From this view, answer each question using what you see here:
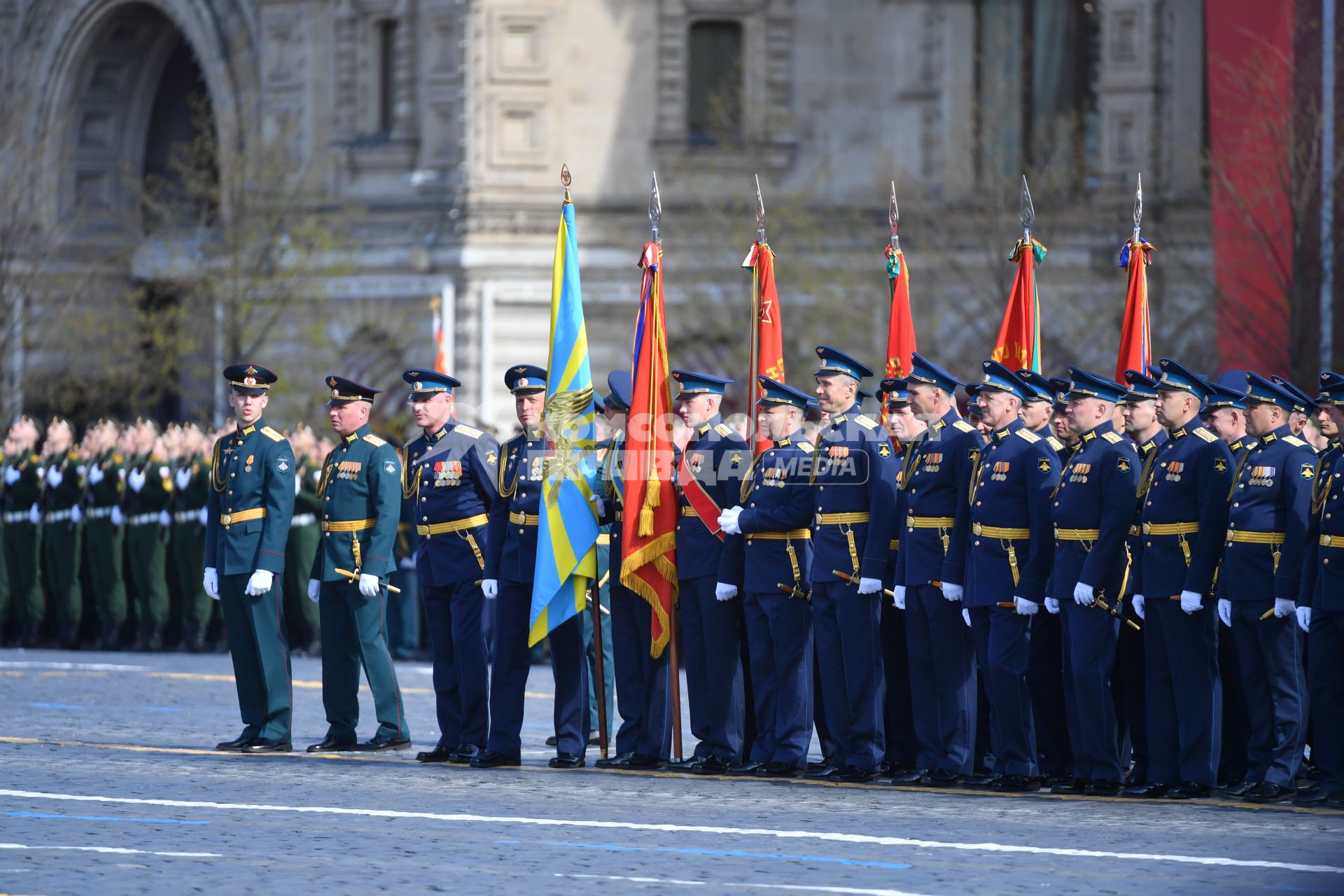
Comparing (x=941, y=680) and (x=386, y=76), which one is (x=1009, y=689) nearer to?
(x=941, y=680)

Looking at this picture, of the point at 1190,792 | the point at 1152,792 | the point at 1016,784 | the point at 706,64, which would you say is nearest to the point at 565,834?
the point at 1016,784

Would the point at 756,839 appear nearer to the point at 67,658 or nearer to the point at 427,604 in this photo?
the point at 427,604

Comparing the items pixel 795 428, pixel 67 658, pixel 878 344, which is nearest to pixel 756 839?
pixel 795 428

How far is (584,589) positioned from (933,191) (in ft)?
57.1

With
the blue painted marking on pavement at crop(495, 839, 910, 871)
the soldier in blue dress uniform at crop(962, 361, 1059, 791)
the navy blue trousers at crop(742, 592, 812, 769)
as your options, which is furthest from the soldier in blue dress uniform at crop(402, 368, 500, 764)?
the blue painted marking on pavement at crop(495, 839, 910, 871)

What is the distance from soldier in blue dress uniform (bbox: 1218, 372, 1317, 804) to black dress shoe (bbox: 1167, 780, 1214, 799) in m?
0.20

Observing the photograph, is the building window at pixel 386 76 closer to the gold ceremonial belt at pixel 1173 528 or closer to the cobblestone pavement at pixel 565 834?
the cobblestone pavement at pixel 565 834

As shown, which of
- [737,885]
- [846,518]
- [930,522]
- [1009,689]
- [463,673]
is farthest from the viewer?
[463,673]

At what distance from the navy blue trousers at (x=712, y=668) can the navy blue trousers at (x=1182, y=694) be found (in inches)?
84.5

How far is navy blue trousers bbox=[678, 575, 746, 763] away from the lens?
12273 mm

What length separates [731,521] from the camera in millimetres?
12125

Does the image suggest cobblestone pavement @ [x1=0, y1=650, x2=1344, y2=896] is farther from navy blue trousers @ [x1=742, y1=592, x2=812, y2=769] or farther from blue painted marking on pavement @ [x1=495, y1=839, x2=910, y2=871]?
navy blue trousers @ [x1=742, y1=592, x2=812, y2=769]

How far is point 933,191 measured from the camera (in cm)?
2922

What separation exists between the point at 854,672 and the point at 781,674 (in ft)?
1.36
